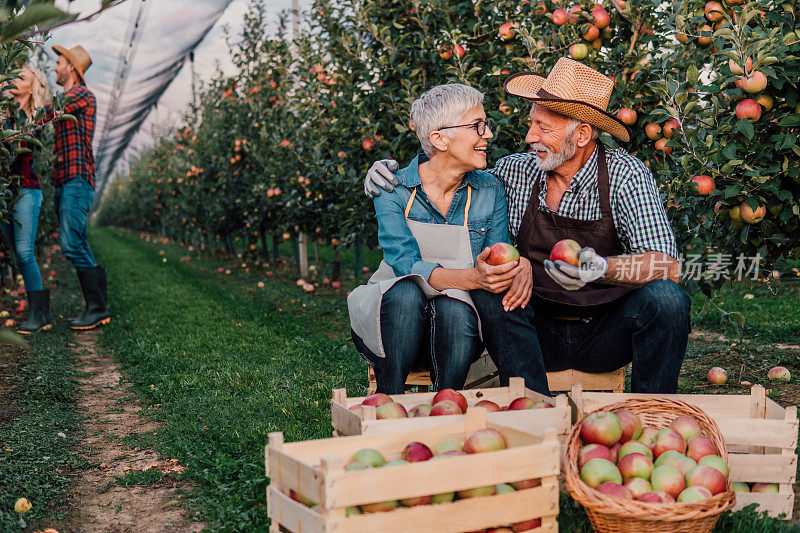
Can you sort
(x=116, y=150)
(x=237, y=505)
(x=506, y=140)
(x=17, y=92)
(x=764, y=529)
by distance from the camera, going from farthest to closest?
(x=116, y=150)
(x=17, y=92)
(x=506, y=140)
(x=237, y=505)
(x=764, y=529)

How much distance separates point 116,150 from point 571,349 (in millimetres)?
24452

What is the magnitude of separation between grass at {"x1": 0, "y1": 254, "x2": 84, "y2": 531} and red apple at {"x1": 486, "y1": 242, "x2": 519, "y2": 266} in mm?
1677

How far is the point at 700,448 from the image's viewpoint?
Answer: 195 centimetres

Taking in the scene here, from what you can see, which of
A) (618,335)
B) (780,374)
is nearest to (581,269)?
(618,335)

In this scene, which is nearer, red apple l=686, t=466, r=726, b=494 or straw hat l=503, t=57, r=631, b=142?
red apple l=686, t=466, r=726, b=494

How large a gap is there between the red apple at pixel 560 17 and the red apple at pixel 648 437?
2.43m

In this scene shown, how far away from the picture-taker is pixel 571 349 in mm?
2756

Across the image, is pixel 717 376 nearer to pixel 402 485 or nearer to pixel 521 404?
pixel 521 404

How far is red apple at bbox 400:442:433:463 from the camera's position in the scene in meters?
1.87

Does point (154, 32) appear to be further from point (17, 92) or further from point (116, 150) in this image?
point (116, 150)

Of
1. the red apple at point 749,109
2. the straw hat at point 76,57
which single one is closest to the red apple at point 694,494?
the red apple at point 749,109

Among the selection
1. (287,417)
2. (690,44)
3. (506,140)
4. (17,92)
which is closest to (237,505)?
(287,417)

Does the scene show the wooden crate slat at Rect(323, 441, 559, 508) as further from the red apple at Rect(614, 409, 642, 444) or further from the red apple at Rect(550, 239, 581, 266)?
the red apple at Rect(550, 239, 581, 266)

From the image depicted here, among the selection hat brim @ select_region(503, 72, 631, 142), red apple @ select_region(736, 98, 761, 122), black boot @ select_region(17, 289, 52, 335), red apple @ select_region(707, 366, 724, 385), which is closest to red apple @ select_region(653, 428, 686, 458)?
hat brim @ select_region(503, 72, 631, 142)
